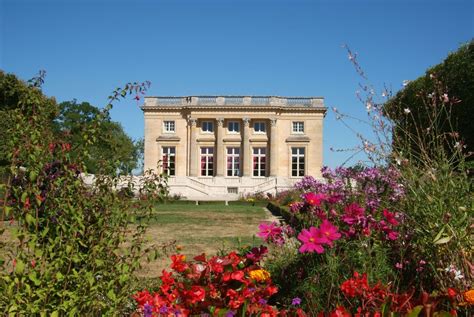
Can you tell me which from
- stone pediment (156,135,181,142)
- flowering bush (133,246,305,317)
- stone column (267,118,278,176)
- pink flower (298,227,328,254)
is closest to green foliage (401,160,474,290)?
pink flower (298,227,328,254)

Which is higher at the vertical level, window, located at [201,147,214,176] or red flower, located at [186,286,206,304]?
window, located at [201,147,214,176]

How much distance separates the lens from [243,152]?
38438 mm

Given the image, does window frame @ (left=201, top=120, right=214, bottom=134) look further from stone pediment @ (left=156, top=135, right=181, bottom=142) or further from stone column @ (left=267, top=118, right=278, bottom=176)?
stone column @ (left=267, top=118, right=278, bottom=176)

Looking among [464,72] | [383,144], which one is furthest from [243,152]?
[383,144]

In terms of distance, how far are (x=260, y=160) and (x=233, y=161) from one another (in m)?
2.31

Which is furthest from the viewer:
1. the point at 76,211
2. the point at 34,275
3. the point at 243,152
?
the point at 243,152

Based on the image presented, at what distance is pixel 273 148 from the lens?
38.2 m

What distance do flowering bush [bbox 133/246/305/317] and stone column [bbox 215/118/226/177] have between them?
116ft

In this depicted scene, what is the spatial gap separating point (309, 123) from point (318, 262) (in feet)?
120

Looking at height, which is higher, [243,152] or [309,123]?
[309,123]

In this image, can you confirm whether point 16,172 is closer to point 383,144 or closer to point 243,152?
point 383,144

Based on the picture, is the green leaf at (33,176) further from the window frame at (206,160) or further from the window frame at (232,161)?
the window frame at (206,160)

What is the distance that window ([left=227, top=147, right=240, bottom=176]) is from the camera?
38938mm

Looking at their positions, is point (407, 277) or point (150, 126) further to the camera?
point (150, 126)
